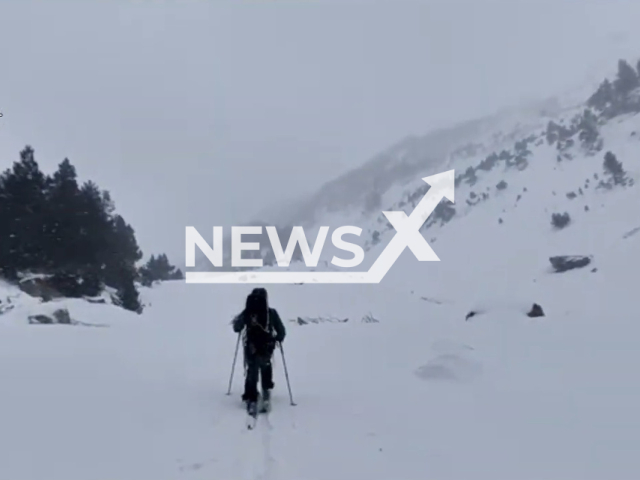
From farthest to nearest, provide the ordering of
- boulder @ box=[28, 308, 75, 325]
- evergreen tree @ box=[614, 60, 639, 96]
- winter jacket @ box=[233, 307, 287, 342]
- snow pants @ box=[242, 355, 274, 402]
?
1. evergreen tree @ box=[614, 60, 639, 96]
2. boulder @ box=[28, 308, 75, 325]
3. winter jacket @ box=[233, 307, 287, 342]
4. snow pants @ box=[242, 355, 274, 402]

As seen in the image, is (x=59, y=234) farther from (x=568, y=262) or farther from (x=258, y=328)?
(x=568, y=262)

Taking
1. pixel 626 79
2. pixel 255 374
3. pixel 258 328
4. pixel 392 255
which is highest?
pixel 626 79

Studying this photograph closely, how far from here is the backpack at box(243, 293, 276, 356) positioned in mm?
8536

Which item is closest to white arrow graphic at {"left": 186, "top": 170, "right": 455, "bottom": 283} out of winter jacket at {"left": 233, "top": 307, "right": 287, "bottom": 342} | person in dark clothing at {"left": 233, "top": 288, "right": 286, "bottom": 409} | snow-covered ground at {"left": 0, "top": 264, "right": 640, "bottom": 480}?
snow-covered ground at {"left": 0, "top": 264, "right": 640, "bottom": 480}

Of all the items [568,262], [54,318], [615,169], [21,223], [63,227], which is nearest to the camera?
[54,318]

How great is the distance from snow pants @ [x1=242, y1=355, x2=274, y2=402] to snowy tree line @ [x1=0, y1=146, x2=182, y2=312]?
21.3m

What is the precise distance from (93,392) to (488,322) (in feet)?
36.1

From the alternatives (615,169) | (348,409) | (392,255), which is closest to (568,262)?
(615,169)

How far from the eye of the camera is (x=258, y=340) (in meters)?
8.59

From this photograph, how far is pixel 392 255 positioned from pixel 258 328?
52.3 m

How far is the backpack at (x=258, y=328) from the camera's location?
8536mm

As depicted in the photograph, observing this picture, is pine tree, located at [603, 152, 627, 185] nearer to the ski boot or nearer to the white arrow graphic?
the white arrow graphic

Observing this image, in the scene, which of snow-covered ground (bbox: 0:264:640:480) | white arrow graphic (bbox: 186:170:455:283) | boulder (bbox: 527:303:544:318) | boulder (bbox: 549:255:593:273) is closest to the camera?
snow-covered ground (bbox: 0:264:640:480)

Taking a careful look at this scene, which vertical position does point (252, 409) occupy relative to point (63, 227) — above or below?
below
